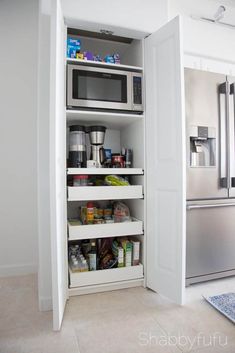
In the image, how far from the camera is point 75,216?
6.59ft

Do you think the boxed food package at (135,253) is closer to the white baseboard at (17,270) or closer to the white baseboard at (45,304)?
the white baseboard at (45,304)

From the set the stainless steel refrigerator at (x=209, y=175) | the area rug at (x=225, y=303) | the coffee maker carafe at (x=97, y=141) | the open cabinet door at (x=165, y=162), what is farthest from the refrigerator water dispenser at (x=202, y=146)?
the area rug at (x=225, y=303)

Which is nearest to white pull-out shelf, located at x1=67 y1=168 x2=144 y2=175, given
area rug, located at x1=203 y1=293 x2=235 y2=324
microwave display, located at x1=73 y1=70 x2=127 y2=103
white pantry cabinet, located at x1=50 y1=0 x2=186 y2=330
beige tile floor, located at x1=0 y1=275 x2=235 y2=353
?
white pantry cabinet, located at x1=50 y1=0 x2=186 y2=330

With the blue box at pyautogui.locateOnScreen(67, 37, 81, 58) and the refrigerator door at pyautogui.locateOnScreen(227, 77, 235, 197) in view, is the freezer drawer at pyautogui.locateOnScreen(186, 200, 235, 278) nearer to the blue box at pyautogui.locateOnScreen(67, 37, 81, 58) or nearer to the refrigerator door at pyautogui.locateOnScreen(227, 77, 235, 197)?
the refrigerator door at pyautogui.locateOnScreen(227, 77, 235, 197)

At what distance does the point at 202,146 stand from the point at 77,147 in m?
0.95

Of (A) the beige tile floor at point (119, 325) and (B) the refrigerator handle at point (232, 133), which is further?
(B) the refrigerator handle at point (232, 133)

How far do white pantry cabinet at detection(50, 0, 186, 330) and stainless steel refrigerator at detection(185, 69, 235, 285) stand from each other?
8.8 inches

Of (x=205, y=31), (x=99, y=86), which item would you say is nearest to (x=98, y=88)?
(x=99, y=86)

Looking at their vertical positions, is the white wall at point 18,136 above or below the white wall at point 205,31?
below

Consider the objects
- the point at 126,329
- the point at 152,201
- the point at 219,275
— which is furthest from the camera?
the point at 219,275

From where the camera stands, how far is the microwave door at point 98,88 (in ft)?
5.12

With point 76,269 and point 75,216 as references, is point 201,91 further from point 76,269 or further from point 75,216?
point 76,269

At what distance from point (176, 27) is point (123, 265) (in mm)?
1663

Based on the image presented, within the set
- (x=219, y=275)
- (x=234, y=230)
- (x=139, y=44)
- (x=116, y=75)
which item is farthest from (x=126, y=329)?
(x=139, y=44)
